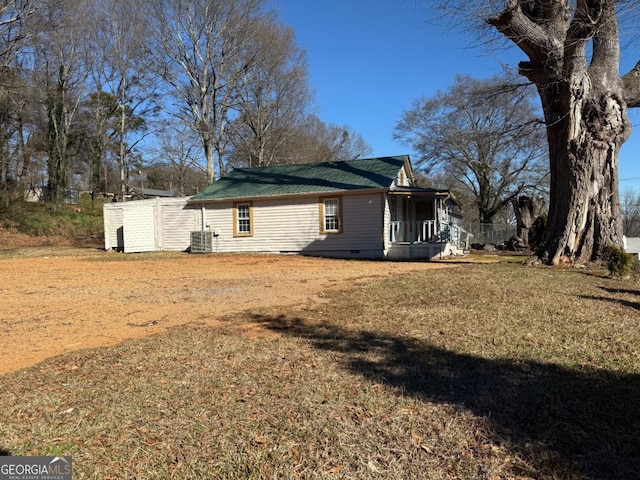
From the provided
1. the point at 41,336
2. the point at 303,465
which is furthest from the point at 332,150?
the point at 303,465

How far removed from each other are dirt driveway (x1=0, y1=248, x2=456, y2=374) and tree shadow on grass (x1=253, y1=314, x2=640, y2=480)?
2590mm

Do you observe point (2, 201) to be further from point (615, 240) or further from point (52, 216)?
point (615, 240)

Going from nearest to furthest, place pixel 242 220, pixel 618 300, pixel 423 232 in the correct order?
1. pixel 618 300
2. pixel 423 232
3. pixel 242 220

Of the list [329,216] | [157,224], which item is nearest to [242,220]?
[329,216]

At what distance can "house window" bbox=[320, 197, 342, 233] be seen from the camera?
54.0ft

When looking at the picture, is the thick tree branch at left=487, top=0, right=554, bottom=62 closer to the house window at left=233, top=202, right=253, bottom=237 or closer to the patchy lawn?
the patchy lawn

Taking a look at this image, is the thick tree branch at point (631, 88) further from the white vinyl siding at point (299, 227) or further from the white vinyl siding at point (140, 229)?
the white vinyl siding at point (140, 229)

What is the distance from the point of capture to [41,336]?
5.06m

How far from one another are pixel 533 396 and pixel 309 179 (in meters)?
15.5

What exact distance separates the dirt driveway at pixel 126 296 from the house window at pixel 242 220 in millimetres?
4502

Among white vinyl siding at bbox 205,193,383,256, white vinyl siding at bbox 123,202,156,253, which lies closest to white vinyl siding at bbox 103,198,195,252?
white vinyl siding at bbox 123,202,156,253

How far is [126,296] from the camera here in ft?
25.1

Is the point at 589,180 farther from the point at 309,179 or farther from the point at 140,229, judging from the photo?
the point at 140,229

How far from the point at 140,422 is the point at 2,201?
1164 inches
